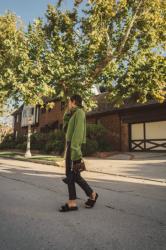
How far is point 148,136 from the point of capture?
75.6ft

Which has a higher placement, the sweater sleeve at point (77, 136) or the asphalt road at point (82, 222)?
the sweater sleeve at point (77, 136)

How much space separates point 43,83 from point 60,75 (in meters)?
1.19

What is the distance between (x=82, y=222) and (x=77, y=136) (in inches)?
55.2

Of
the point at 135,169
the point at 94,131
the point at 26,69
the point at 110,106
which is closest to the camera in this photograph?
the point at 135,169

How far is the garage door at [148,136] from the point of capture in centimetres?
2191

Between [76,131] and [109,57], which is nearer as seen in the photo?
[76,131]

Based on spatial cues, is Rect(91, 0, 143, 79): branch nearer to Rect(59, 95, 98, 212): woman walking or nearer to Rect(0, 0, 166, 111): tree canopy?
Rect(0, 0, 166, 111): tree canopy

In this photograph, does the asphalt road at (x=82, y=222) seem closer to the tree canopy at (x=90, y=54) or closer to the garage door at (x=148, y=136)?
the tree canopy at (x=90, y=54)

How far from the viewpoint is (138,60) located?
16609 mm

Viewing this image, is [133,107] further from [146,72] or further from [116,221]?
[116,221]

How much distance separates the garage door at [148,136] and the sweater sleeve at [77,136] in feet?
58.4

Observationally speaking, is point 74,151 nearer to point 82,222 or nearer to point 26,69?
point 82,222

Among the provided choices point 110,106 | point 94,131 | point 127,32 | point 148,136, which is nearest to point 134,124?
point 148,136

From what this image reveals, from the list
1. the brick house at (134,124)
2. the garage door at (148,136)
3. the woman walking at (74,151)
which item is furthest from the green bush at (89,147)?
the woman walking at (74,151)
